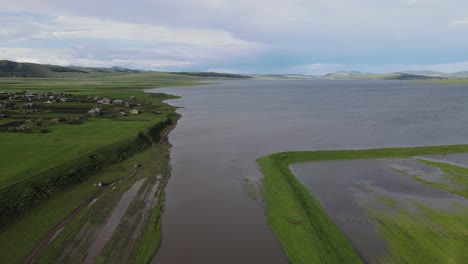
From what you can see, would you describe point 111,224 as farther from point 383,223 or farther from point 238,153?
point 238,153

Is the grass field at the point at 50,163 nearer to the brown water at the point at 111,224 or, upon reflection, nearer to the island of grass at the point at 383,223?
the brown water at the point at 111,224

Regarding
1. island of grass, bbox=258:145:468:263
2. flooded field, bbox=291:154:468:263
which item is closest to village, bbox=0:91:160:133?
island of grass, bbox=258:145:468:263

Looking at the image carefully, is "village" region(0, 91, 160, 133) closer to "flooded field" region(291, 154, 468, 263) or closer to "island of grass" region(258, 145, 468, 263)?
"island of grass" region(258, 145, 468, 263)

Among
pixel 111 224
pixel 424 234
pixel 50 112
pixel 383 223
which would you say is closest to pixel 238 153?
pixel 111 224

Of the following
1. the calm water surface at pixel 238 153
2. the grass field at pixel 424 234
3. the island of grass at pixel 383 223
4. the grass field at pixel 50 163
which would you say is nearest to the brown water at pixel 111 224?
the grass field at pixel 50 163

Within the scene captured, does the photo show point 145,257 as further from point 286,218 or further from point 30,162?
point 30,162
